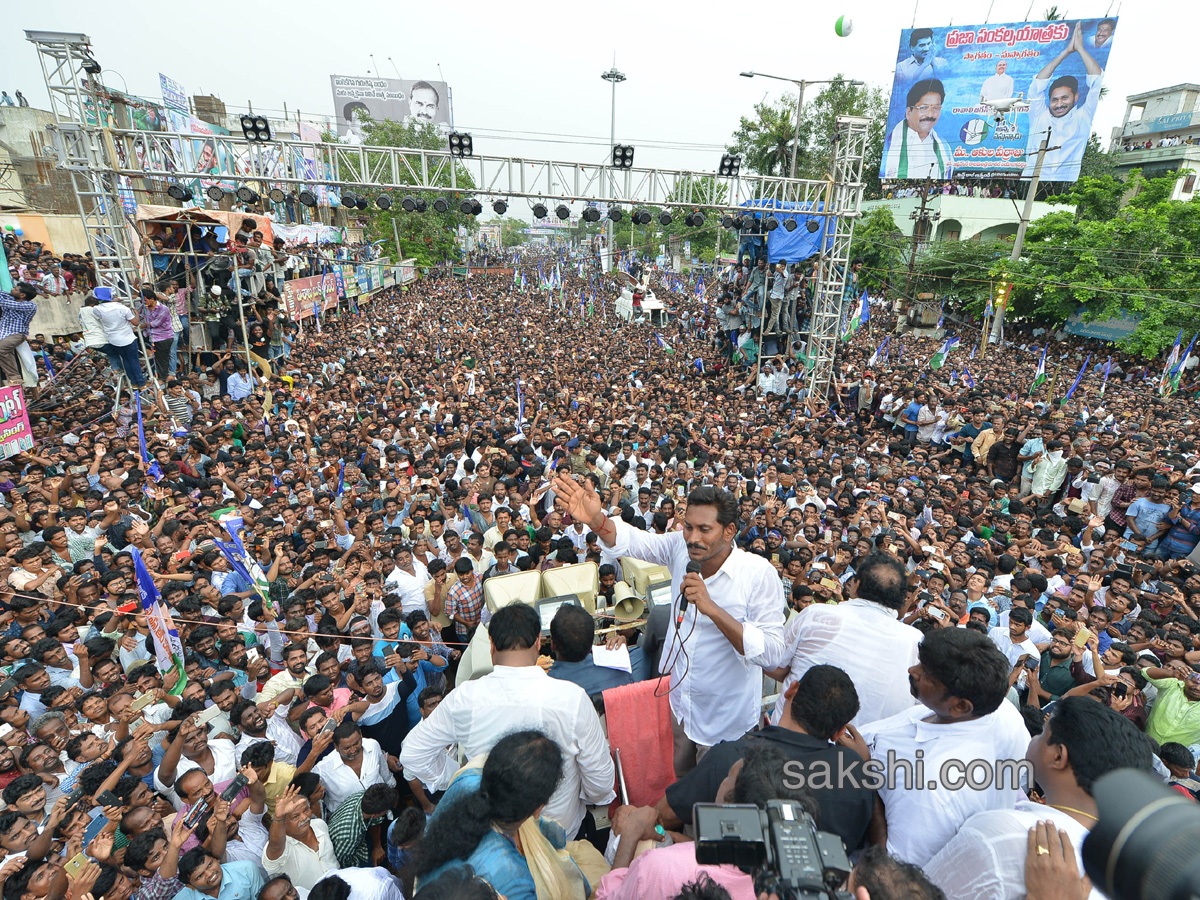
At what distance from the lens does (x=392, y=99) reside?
6256cm

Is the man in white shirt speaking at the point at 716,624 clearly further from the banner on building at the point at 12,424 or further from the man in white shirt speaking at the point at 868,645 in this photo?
the banner on building at the point at 12,424

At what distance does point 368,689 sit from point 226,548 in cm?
247

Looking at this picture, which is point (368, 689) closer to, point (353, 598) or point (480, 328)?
point (353, 598)

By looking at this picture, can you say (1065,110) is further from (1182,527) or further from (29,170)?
(29,170)

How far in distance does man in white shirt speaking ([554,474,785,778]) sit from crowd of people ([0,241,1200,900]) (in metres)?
0.02

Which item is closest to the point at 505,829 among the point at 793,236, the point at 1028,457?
the point at 1028,457

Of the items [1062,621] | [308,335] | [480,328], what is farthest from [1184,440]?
[308,335]

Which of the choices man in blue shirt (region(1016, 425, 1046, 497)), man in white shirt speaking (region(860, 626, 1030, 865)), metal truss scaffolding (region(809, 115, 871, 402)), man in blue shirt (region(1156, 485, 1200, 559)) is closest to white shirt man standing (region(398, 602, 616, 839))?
man in white shirt speaking (region(860, 626, 1030, 865))

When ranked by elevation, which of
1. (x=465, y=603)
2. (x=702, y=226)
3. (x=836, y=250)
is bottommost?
(x=465, y=603)

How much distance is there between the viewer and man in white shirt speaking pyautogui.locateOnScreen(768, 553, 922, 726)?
2525 millimetres

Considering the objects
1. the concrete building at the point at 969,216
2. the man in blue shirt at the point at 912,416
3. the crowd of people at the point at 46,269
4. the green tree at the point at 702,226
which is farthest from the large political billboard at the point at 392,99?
the man in blue shirt at the point at 912,416

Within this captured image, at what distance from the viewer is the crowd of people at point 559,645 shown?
189 centimetres

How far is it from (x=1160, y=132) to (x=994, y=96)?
87.7 feet

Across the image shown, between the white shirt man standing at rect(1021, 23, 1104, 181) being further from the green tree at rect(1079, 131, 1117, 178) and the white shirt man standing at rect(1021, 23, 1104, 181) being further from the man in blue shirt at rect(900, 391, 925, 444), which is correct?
the man in blue shirt at rect(900, 391, 925, 444)
